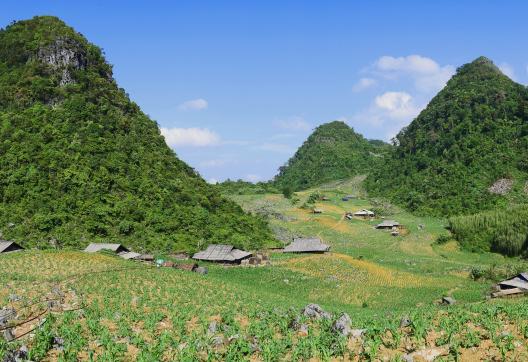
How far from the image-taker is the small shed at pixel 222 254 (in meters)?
61.2

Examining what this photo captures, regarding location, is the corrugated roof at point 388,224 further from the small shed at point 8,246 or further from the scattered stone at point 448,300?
the small shed at point 8,246

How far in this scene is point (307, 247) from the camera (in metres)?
68.1

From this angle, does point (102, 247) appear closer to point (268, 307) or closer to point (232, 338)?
point (268, 307)

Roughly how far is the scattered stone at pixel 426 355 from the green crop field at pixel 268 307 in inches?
3.3

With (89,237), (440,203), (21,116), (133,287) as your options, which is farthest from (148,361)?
(440,203)

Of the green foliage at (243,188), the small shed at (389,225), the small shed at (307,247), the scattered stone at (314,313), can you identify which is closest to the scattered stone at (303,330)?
the scattered stone at (314,313)

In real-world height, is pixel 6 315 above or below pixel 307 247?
above

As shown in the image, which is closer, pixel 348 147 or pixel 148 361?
pixel 148 361

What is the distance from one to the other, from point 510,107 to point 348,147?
82.3 m

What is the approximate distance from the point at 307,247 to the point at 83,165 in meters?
33.7

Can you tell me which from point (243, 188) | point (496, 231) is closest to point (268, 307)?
point (496, 231)

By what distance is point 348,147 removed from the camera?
647 feet

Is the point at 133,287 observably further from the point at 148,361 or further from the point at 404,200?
the point at 404,200

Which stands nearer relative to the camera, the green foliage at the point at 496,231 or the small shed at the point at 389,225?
the green foliage at the point at 496,231
